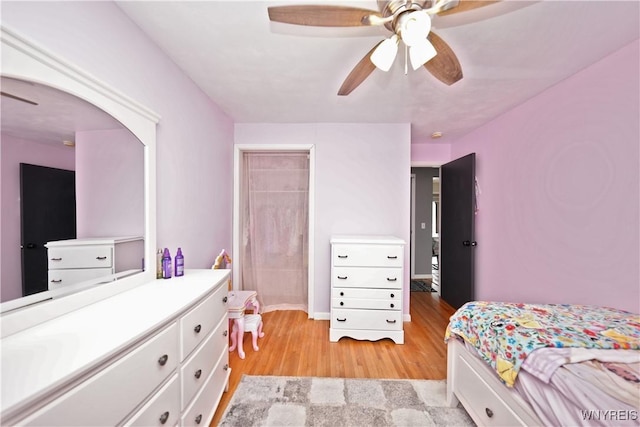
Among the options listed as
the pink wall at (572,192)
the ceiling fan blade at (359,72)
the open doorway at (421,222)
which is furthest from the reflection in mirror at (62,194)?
the open doorway at (421,222)

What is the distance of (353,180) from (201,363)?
2.34 metres

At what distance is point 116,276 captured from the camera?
1.27 metres

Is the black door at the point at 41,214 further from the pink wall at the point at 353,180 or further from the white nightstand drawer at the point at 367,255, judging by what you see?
the pink wall at the point at 353,180

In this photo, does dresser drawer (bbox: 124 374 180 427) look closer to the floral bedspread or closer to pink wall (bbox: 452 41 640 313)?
the floral bedspread

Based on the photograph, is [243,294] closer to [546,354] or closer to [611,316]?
[546,354]

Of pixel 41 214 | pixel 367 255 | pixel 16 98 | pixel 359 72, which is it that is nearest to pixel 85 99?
pixel 16 98

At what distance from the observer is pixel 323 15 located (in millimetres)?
1066

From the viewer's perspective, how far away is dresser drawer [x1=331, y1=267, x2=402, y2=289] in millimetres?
2389

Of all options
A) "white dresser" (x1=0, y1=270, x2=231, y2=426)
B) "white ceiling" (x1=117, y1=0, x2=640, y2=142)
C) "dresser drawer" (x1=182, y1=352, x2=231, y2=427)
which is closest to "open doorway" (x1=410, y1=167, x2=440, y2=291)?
"white ceiling" (x1=117, y1=0, x2=640, y2=142)

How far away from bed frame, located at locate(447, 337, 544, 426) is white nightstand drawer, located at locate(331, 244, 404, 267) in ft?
2.88

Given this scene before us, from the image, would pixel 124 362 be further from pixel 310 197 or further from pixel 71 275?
pixel 310 197

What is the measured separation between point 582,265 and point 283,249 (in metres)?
2.89

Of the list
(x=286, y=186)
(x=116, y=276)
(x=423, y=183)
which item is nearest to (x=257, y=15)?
(x=116, y=276)

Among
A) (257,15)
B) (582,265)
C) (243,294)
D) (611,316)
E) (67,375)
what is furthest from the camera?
(243,294)
